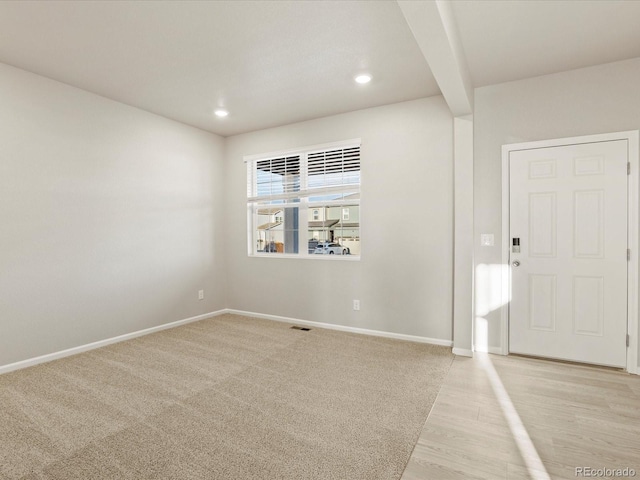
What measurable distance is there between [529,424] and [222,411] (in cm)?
204

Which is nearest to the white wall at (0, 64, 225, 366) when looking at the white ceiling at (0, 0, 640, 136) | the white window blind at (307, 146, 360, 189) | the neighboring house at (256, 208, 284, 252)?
the white ceiling at (0, 0, 640, 136)

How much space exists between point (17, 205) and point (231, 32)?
8.30 feet

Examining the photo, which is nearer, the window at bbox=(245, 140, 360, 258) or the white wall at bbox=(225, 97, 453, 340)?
the white wall at bbox=(225, 97, 453, 340)

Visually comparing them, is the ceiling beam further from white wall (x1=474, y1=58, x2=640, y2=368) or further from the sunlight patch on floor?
the sunlight patch on floor

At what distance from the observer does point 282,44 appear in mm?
2709

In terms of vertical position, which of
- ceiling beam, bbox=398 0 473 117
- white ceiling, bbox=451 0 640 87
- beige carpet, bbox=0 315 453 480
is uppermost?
white ceiling, bbox=451 0 640 87

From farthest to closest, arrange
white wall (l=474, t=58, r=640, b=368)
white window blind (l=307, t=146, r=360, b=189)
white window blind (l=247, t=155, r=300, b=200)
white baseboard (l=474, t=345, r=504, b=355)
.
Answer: white window blind (l=247, t=155, r=300, b=200) < white window blind (l=307, t=146, r=360, b=189) < white baseboard (l=474, t=345, r=504, b=355) < white wall (l=474, t=58, r=640, b=368)

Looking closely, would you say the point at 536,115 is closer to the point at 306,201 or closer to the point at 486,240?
the point at 486,240

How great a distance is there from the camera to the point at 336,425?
2188mm

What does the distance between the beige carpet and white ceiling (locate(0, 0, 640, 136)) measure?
276cm

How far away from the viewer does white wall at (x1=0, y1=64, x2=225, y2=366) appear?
3121 mm

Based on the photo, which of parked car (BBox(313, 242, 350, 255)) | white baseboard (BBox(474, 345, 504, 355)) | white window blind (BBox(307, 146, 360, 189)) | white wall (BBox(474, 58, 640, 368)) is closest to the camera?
white wall (BBox(474, 58, 640, 368))

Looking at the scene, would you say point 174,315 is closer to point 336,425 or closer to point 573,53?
point 336,425

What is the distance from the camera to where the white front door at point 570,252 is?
3.01 metres
